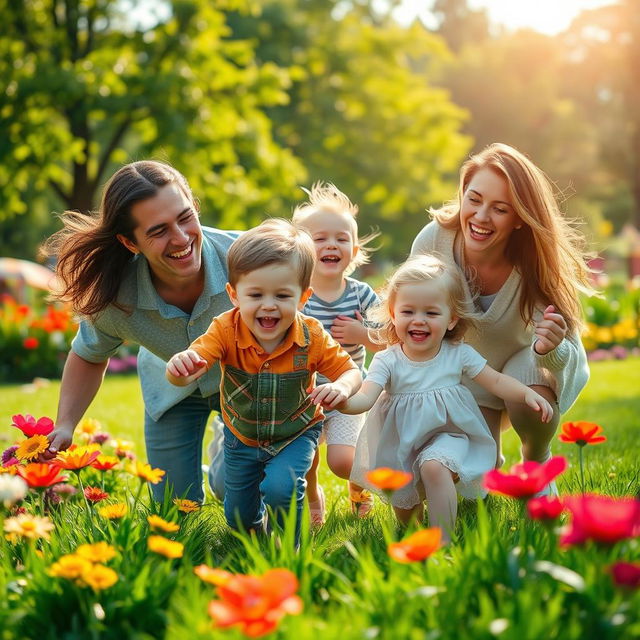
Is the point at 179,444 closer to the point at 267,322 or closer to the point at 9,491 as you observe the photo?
the point at 267,322

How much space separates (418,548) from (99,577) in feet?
2.42

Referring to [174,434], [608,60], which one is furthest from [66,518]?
[608,60]

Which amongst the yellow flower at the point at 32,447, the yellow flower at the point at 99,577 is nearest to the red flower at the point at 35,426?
the yellow flower at the point at 32,447

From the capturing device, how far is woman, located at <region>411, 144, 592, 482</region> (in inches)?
138

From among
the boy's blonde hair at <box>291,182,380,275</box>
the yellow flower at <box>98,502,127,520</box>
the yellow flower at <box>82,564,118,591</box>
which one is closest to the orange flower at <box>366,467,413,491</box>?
the yellow flower at <box>82,564,118,591</box>

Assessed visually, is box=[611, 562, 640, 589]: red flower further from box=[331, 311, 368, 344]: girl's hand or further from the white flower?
box=[331, 311, 368, 344]: girl's hand

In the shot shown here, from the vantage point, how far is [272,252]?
111 inches

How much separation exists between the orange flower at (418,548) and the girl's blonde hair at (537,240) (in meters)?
1.90

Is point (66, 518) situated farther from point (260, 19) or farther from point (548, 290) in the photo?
point (260, 19)

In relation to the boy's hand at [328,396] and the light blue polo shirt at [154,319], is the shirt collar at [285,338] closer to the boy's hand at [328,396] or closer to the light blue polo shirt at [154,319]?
the boy's hand at [328,396]

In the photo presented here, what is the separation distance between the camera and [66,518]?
3.00 meters

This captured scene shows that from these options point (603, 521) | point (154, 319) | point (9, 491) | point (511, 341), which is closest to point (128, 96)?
point (154, 319)

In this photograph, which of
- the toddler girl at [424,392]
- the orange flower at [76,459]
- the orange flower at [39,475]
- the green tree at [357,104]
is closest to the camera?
the orange flower at [39,475]

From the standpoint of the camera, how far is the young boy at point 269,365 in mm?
2848
